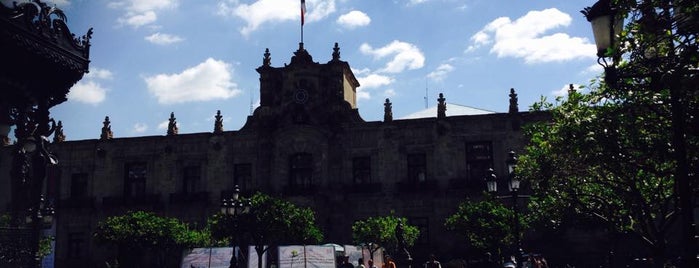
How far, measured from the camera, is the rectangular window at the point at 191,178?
36.6 metres

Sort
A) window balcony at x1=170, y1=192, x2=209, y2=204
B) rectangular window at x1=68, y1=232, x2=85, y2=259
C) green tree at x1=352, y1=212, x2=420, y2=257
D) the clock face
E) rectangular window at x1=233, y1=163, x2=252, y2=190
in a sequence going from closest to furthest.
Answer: green tree at x1=352, y1=212, x2=420, y2=257, the clock face, window balcony at x1=170, y1=192, x2=209, y2=204, rectangular window at x1=233, y1=163, x2=252, y2=190, rectangular window at x1=68, y1=232, x2=85, y2=259

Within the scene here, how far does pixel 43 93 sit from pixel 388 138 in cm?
2777

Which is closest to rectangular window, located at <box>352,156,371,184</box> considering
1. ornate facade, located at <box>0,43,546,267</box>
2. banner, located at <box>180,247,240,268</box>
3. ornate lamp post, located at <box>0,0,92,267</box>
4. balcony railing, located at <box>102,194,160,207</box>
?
ornate facade, located at <box>0,43,546,267</box>

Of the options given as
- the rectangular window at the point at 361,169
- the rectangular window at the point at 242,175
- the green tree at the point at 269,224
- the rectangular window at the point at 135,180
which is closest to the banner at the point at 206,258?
the green tree at the point at 269,224

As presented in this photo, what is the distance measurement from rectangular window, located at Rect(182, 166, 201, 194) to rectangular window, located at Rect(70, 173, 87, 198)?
6.56 meters

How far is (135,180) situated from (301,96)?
11612 mm

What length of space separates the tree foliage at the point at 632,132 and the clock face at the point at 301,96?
17.6 metres

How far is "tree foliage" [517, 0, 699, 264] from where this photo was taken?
262 inches

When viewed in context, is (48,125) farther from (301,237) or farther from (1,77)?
(301,237)

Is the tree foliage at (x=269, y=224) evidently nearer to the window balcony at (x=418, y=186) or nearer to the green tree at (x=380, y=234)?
the green tree at (x=380, y=234)

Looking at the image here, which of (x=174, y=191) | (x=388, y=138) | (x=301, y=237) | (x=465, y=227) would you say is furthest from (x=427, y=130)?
(x=174, y=191)

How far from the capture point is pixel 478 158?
109 feet

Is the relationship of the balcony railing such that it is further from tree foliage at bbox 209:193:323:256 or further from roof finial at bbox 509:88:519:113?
roof finial at bbox 509:88:519:113

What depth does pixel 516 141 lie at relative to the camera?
32.9 m
